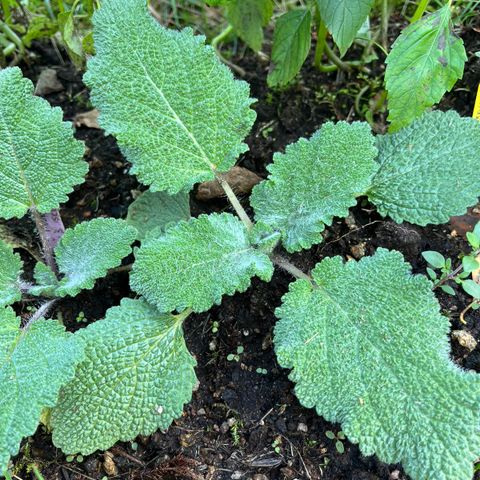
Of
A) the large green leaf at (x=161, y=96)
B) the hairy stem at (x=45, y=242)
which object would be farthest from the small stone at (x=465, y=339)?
the hairy stem at (x=45, y=242)

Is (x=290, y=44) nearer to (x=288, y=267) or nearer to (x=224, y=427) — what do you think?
(x=288, y=267)

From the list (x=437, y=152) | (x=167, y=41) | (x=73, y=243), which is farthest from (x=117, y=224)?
(x=437, y=152)

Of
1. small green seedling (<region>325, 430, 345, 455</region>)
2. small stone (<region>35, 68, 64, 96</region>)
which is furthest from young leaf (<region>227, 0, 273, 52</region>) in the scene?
small green seedling (<region>325, 430, 345, 455</region>)

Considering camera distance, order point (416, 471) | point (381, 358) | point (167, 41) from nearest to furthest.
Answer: point (416, 471), point (381, 358), point (167, 41)

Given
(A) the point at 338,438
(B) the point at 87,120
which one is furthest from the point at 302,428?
(B) the point at 87,120

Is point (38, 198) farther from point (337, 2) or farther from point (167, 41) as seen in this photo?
point (337, 2)

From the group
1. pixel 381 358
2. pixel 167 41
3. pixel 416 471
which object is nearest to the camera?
pixel 416 471

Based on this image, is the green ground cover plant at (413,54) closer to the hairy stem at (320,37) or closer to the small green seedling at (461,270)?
the hairy stem at (320,37)
